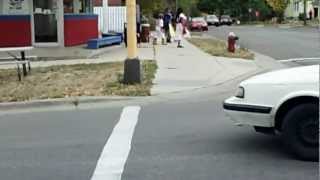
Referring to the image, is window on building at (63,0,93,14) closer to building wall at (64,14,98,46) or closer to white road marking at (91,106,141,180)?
building wall at (64,14,98,46)

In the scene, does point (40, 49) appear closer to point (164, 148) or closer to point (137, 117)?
point (137, 117)

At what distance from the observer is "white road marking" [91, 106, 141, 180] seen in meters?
6.99

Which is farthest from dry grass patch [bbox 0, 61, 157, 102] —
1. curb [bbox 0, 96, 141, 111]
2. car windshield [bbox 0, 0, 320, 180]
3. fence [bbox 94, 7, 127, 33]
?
fence [bbox 94, 7, 127, 33]

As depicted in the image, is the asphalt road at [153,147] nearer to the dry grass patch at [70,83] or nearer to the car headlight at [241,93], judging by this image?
the car headlight at [241,93]

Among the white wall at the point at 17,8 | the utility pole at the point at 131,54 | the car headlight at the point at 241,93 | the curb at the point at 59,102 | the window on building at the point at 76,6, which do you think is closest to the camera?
the car headlight at the point at 241,93

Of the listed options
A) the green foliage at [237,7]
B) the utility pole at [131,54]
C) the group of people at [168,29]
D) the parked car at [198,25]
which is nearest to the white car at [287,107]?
the utility pole at [131,54]

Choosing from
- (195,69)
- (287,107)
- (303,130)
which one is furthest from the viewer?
(195,69)

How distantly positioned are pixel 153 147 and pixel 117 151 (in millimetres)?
→ 468

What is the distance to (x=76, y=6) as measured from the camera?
79.6 feet

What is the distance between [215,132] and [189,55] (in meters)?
13.7

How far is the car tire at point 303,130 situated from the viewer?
7.21m

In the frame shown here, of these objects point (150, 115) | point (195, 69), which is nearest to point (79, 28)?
point (195, 69)

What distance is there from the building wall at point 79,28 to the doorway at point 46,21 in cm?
38

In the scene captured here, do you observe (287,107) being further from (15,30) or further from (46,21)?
(46,21)
